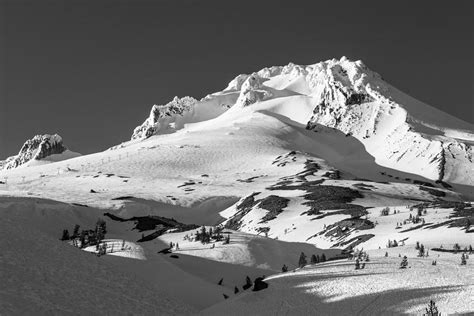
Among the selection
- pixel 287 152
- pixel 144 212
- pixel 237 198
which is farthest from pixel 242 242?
pixel 287 152

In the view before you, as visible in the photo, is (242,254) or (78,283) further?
(242,254)

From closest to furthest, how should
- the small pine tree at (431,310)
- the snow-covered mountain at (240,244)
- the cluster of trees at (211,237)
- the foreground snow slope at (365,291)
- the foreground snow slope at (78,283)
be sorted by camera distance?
the foreground snow slope at (78,283)
the small pine tree at (431,310)
the snow-covered mountain at (240,244)
the foreground snow slope at (365,291)
the cluster of trees at (211,237)

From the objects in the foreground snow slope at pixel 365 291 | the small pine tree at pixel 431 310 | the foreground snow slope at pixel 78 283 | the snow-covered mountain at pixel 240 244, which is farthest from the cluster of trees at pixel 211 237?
the small pine tree at pixel 431 310

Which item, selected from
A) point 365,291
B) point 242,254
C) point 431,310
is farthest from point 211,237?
point 431,310

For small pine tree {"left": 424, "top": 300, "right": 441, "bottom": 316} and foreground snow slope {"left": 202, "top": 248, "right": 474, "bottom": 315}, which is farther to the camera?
foreground snow slope {"left": 202, "top": 248, "right": 474, "bottom": 315}

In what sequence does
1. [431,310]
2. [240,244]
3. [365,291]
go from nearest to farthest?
[431,310], [365,291], [240,244]

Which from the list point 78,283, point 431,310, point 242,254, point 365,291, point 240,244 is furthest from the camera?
point 240,244

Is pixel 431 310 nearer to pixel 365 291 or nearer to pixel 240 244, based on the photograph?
pixel 365 291

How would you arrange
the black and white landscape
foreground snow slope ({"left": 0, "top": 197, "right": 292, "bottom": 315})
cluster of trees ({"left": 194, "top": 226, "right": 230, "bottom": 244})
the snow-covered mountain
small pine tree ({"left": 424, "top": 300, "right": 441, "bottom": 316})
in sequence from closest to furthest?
foreground snow slope ({"left": 0, "top": 197, "right": 292, "bottom": 315})
small pine tree ({"left": 424, "top": 300, "right": 441, "bottom": 316})
the black and white landscape
the snow-covered mountain
cluster of trees ({"left": 194, "top": 226, "right": 230, "bottom": 244})

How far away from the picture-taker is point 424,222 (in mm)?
44312

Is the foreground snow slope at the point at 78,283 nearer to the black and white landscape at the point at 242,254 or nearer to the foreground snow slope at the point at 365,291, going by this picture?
the black and white landscape at the point at 242,254

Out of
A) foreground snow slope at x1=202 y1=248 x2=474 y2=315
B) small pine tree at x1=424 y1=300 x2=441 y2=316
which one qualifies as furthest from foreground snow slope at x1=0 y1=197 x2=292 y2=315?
small pine tree at x1=424 y1=300 x2=441 y2=316

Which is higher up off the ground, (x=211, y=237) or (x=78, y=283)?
(x=211, y=237)

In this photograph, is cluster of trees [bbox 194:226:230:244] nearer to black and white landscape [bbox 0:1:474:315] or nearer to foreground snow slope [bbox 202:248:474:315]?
black and white landscape [bbox 0:1:474:315]
